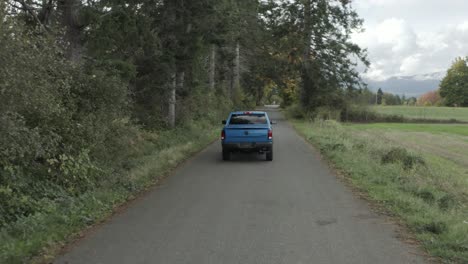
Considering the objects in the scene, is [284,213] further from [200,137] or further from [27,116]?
[200,137]

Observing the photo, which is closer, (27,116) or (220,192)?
(27,116)

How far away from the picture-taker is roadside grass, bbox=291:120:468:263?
21.3 ft

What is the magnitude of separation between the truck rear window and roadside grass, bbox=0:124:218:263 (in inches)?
131

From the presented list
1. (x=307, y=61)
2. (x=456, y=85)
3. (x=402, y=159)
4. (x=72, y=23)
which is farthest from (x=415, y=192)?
(x=456, y=85)

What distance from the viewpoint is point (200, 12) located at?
1723cm

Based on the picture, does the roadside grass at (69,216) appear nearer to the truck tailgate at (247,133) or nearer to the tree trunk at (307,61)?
the truck tailgate at (247,133)

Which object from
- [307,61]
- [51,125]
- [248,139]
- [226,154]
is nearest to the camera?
[51,125]

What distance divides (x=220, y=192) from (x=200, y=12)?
9158mm

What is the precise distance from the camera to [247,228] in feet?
23.4

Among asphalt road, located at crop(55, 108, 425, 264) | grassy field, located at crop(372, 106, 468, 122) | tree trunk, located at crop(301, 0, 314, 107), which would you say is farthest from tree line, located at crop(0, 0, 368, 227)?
grassy field, located at crop(372, 106, 468, 122)

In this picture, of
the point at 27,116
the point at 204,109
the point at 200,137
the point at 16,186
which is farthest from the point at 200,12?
the point at 204,109

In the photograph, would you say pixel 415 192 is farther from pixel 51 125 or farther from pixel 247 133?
pixel 51 125

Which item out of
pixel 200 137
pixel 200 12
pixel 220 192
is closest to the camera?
pixel 220 192

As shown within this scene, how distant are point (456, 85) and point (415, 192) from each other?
427 ft
